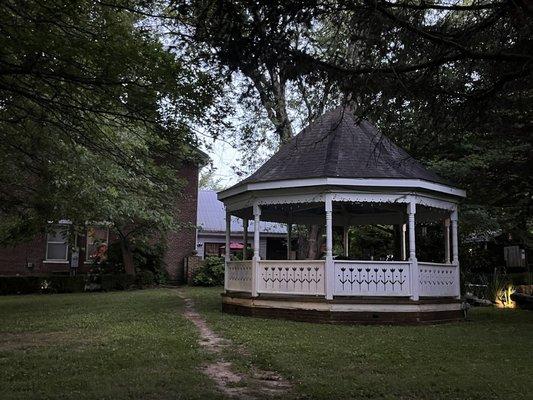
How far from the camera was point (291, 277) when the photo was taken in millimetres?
13641

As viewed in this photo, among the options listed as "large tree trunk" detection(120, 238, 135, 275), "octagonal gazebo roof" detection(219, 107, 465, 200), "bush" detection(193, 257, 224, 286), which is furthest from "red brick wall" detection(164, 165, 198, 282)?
"octagonal gazebo roof" detection(219, 107, 465, 200)

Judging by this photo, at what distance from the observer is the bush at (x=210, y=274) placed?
28172mm

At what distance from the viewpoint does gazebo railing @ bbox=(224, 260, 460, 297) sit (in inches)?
520

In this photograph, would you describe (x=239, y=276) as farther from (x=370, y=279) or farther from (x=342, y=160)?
(x=342, y=160)

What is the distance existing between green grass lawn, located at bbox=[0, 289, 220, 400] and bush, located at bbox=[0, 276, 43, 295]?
9962mm

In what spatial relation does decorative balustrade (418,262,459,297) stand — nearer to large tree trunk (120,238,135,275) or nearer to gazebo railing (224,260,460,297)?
gazebo railing (224,260,460,297)

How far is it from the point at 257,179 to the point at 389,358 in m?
6.97

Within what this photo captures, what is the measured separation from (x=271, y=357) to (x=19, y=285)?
62.7 feet

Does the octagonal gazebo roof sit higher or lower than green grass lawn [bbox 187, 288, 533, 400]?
higher

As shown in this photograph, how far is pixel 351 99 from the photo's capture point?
6496 millimetres

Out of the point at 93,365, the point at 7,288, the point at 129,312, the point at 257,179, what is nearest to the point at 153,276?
the point at 7,288

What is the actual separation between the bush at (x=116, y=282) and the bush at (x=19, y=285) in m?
2.63

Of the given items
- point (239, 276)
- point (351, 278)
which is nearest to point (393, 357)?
point (351, 278)

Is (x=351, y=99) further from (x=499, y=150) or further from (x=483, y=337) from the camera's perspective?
(x=499, y=150)
